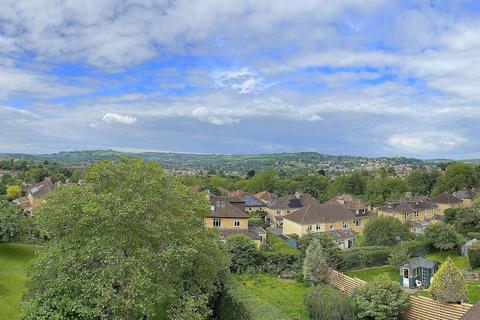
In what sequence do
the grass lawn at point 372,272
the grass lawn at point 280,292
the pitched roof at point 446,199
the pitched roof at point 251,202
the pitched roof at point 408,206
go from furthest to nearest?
the pitched roof at point 251,202
the pitched roof at point 446,199
the pitched roof at point 408,206
the grass lawn at point 372,272
the grass lawn at point 280,292

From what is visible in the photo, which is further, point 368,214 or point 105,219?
point 368,214

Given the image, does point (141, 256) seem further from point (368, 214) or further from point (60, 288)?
point (368, 214)

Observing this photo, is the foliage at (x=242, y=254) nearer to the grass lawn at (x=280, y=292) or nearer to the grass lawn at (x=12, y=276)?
the grass lawn at (x=280, y=292)

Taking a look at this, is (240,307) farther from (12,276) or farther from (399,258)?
(399,258)

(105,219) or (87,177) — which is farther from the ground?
(87,177)

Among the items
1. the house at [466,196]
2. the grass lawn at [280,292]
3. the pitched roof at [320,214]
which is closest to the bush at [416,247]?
the grass lawn at [280,292]

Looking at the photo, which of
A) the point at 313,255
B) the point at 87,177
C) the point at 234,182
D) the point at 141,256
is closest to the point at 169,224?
the point at 141,256

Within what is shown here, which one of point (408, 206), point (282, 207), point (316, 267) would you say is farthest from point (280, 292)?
point (408, 206)
